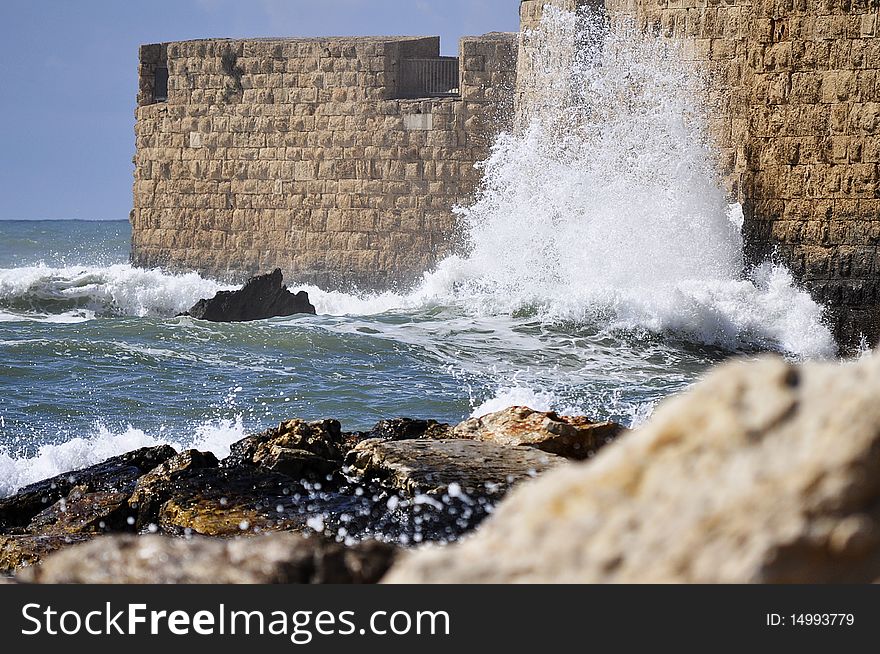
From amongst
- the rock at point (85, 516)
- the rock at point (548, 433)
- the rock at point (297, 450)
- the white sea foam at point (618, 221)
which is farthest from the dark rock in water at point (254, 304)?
the rock at point (85, 516)

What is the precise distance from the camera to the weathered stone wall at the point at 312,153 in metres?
18.5

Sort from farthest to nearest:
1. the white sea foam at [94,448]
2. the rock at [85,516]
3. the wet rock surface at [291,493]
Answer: the white sea foam at [94,448] → the rock at [85,516] → the wet rock surface at [291,493]

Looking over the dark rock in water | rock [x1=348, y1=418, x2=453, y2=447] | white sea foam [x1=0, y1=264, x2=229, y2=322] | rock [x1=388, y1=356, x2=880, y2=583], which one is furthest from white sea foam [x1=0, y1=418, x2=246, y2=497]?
white sea foam [x1=0, y1=264, x2=229, y2=322]

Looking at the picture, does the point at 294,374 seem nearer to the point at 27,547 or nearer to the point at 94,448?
the point at 94,448

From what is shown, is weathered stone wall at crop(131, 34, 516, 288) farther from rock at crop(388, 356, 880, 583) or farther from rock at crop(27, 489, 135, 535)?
rock at crop(388, 356, 880, 583)

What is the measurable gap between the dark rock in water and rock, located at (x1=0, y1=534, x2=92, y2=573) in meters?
11.0

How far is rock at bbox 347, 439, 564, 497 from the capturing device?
15.2 feet

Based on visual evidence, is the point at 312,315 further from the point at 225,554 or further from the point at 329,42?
the point at 225,554

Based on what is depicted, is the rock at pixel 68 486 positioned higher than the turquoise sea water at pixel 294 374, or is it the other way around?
the rock at pixel 68 486

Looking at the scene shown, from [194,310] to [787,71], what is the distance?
7747 mm

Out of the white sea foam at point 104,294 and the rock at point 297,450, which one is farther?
the white sea foam at point 104,294

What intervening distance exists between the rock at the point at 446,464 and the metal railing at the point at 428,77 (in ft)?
46.2

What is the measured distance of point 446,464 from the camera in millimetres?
4902

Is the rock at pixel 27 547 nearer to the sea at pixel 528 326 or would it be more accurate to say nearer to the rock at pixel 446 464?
the rock at pixel 446 464
